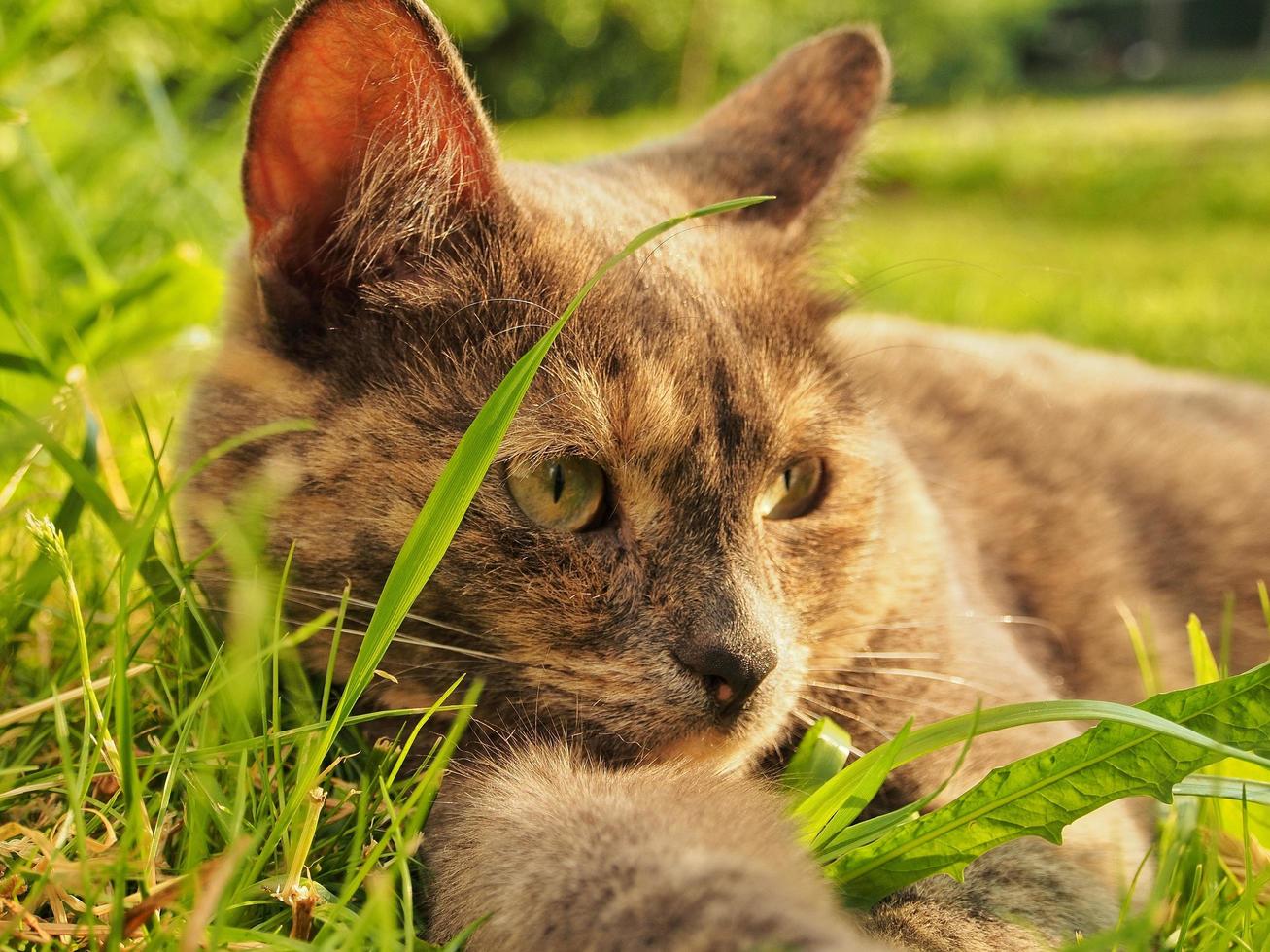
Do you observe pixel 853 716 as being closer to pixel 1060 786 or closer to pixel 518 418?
pixel 1060 786

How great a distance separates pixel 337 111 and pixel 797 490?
2.37 ft

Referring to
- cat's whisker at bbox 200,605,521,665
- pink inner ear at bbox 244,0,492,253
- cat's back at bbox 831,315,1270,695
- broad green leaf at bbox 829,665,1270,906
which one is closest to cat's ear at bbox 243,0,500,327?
pink inner ear at bbox 244,0,492,253

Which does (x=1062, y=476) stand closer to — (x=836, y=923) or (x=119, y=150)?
(x=836, y=923)

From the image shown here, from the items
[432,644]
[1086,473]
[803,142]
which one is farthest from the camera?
[1086,473]

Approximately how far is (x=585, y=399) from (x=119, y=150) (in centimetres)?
231

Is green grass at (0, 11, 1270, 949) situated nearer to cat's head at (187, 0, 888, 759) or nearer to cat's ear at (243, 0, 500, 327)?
cat's head at (187, 0, 888, 759)

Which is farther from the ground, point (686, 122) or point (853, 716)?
point (686, 122)

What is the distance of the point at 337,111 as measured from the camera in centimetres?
124

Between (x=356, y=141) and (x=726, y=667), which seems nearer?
(x=726, y=667)

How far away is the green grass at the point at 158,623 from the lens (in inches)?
35.5

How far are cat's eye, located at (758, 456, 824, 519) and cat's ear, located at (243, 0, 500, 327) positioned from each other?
1.66 feet

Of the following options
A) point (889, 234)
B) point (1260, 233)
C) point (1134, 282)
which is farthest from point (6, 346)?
point (1260, 233)

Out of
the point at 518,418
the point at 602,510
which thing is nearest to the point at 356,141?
the point at 518,418

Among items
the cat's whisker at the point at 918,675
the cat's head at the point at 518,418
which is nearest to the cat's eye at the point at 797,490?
the cat's head at the point at 518,418
